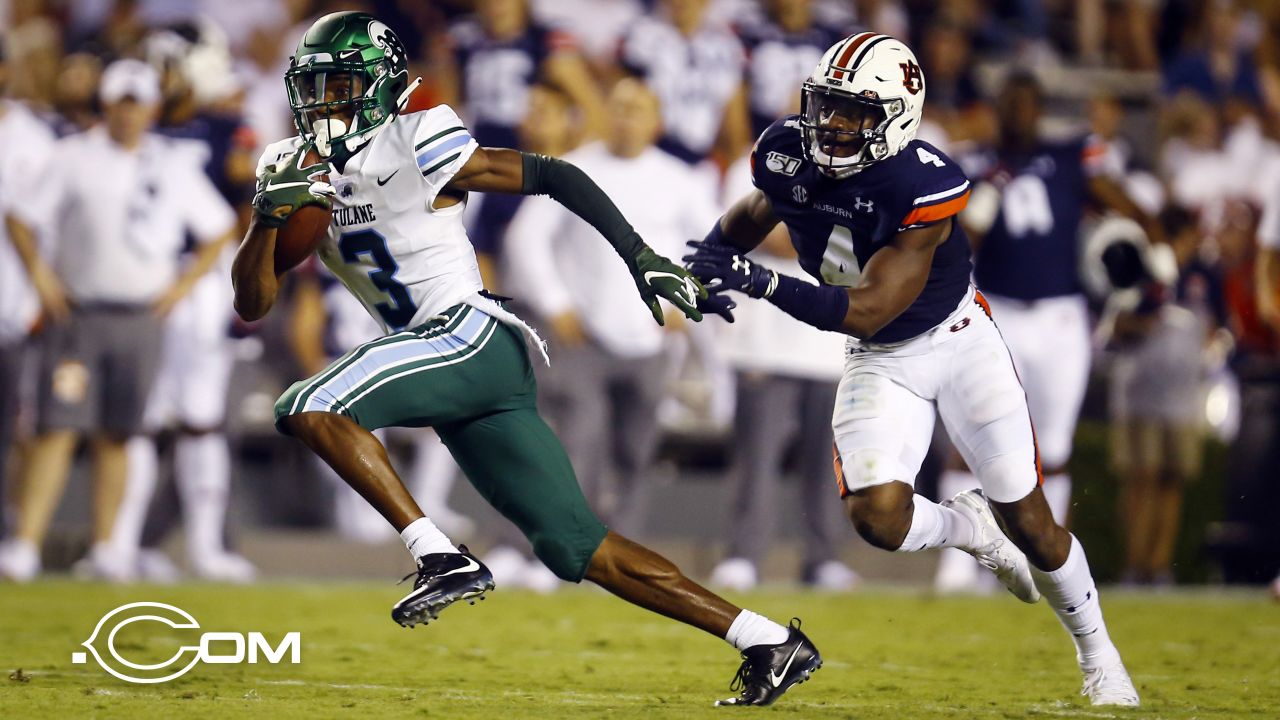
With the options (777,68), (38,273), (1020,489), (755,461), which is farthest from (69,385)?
(1020,489)

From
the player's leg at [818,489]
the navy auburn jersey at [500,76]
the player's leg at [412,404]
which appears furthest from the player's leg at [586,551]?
the navy auburn jersey at [500,76]

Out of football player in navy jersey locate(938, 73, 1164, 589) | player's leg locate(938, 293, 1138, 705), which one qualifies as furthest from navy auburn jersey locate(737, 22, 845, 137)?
player's leg locate(938, 293, 1138, 705)

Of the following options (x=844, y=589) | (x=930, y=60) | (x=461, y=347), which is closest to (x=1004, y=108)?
(x=844, y=589)

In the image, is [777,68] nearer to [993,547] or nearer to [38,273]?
[38,273]

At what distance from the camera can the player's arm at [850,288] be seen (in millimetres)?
4664

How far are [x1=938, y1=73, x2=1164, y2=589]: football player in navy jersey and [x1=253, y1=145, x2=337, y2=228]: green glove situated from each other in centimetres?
441

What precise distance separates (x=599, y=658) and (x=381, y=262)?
5.79ft

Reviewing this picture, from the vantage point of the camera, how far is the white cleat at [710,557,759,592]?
845cm

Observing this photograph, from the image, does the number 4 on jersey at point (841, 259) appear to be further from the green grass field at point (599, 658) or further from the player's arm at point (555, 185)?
the green grass field at point (599, 658)

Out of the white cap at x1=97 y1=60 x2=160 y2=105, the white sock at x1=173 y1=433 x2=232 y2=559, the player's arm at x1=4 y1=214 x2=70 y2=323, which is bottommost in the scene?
the white sock at x1=173 y1=433 x2=232 y2=559

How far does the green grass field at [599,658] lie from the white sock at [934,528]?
0.43 meters

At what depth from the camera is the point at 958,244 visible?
17.5ft

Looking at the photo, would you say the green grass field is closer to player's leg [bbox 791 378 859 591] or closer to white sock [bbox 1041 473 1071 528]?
player's leg [bbox 791 378 859 591]

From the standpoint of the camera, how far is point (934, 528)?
5.08 meters
